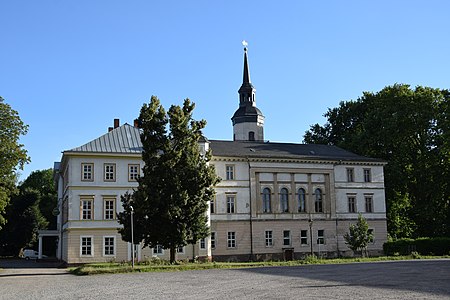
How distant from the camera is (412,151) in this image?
58.2 m

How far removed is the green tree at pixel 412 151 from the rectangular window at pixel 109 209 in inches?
1129

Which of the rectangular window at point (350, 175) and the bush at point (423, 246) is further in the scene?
the rectangular window at point (350, 175)

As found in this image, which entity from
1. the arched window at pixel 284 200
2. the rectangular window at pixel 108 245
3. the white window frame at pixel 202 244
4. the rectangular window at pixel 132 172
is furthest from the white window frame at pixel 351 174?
the rectangular window at pixel 108 245

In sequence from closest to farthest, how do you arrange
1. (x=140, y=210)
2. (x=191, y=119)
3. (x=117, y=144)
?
(x=140, y=210)
(x=191, y=119)
(x=117, y=144)

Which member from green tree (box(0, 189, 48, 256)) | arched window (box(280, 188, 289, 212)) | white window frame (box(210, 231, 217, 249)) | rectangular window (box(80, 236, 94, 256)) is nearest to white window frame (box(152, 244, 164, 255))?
rectangular window (box(80, 236, 94, 256))

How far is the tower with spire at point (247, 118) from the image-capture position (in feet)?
214

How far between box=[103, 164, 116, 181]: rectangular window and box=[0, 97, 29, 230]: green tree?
22.0 feet

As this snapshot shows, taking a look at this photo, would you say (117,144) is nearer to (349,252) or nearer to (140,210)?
(140,210)

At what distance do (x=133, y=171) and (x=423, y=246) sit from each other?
88.1 feet

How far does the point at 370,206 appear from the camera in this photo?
5516cm

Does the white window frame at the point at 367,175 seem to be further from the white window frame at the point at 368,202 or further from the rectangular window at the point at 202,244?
the rectangular window at the point at 202,244

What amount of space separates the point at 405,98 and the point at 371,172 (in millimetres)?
8597

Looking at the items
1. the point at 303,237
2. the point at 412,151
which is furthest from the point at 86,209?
the point at 412,151

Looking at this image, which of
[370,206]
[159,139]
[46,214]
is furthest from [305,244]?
[46,214]
